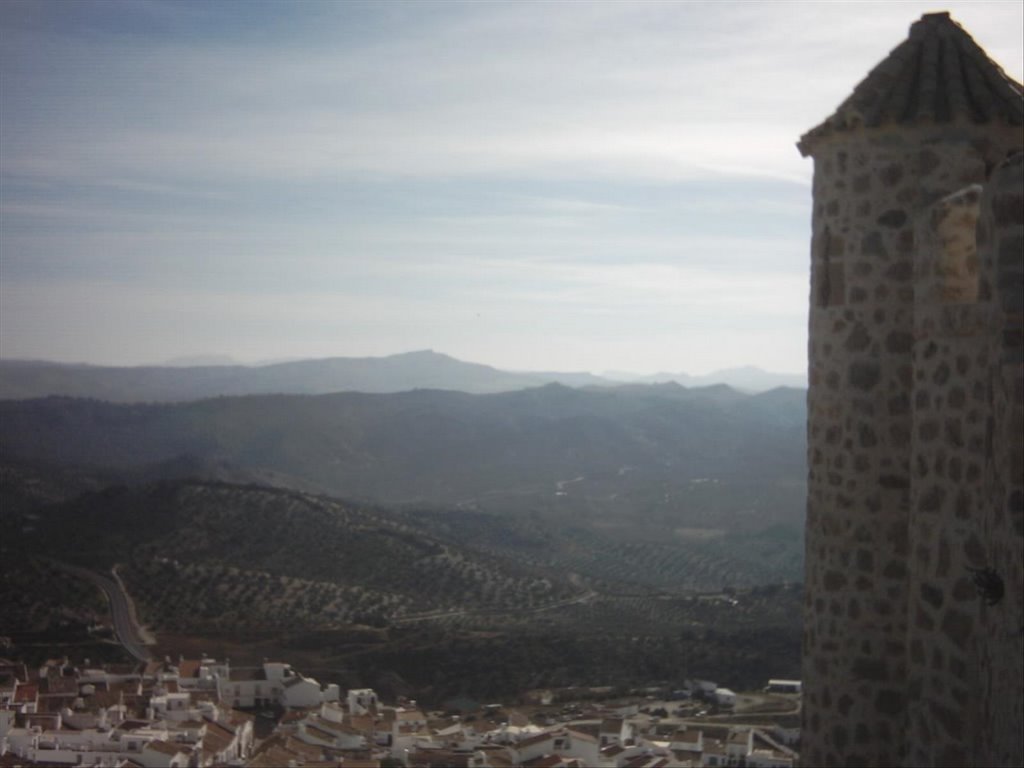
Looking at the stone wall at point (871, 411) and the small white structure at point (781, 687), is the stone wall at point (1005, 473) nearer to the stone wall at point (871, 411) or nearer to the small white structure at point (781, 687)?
the stone wall at point (871, 411)

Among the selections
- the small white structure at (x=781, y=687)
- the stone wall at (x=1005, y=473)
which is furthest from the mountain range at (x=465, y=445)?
the stone wall at (x=1005, y=473)

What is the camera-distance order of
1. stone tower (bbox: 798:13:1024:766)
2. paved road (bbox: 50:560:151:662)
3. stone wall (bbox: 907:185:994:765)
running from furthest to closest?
paved road (bbox: 50:560:151:662)
stone tower (bbox: 798:13:1024:766)
stone wall (bbox: 907:185:994:765)

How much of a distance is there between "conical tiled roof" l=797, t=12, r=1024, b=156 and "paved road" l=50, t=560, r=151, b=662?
106 feet

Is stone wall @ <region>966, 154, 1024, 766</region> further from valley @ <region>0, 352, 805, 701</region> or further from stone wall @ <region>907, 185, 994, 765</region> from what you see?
valley @ <region>0, 352, 805, 701</region>

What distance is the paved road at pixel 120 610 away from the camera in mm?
36906

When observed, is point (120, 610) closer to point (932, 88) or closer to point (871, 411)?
point (871, 411)

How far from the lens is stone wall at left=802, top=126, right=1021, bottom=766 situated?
19.5 ft

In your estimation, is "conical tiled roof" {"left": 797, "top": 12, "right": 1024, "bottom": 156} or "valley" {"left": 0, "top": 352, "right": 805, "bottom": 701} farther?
"valley" {"left": 0, "top": 352, "right": 805, "bottom": 701}

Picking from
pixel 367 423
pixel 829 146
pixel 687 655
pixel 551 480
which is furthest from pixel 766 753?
pixel 367 423

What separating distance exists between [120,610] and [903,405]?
37.4 metres

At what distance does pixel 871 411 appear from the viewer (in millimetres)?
6445

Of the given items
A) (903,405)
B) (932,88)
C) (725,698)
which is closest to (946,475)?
(903,405)

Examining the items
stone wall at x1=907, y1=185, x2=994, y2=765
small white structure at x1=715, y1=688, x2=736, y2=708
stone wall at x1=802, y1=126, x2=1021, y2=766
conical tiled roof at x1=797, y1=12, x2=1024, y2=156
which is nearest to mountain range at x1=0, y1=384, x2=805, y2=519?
small white structure at x1=715, y1=688, x2=736, y2=708

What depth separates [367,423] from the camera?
121 metres
